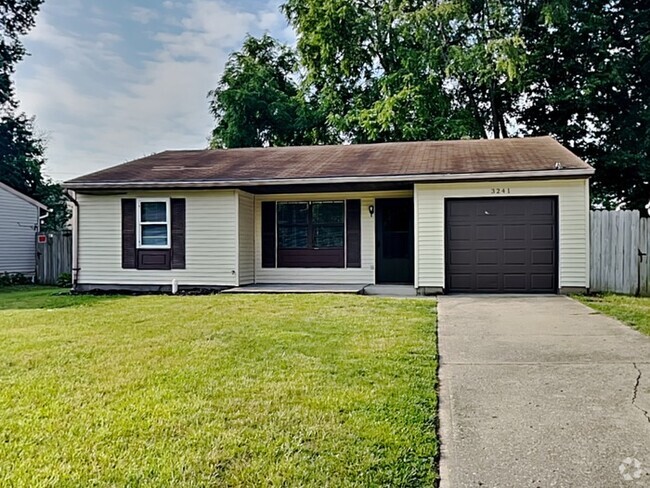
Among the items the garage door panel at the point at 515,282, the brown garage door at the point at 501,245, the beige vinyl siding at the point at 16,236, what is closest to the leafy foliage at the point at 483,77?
the beige vinyl siding at the point at 16,236

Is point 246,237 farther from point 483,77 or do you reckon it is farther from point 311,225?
point 483,77

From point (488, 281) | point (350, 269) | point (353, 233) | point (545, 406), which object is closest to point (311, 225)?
point (353, 233)

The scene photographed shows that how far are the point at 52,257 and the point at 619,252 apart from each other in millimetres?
15281

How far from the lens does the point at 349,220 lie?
12.5m

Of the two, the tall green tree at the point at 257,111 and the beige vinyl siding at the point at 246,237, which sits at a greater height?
the tall green tree at the point at 257,111

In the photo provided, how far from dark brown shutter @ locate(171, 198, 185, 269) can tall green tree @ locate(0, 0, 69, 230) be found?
55.3 feet

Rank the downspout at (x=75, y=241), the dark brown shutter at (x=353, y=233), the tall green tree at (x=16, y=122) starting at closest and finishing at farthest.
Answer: the downspout at (x=75, y=241) < the dark brown shutter at (x=353, y=233) < the tall green tree at (x=16, y=122)

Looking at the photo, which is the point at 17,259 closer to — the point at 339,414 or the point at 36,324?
the point at 36,324

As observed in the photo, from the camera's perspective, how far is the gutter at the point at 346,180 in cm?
1014

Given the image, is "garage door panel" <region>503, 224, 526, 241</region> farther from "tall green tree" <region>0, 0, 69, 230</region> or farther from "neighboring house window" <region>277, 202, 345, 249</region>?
"tall green tree" <region>0, 0, 69, 230</region>

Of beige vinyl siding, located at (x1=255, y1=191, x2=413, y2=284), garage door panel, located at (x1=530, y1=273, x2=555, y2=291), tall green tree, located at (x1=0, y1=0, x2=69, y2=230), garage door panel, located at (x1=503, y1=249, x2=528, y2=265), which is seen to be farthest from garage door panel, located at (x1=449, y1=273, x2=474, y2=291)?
tall green tree, located at (x1=0, y1=0, x2=69, y2=230)

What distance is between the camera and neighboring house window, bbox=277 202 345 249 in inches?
497

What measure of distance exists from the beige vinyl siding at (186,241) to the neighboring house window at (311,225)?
1459 millimetres

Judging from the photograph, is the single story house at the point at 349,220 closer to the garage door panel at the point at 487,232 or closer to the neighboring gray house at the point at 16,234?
the garage door panel at the point at 487,232
